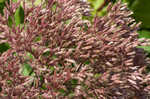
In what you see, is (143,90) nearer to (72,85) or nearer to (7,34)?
(72,85)

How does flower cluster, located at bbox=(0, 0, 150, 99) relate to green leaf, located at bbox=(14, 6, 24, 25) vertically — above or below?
below

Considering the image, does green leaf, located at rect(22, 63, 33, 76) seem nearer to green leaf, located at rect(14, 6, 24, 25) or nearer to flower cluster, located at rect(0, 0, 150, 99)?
flower cluster, located at rect(0, 0, 150, 99)

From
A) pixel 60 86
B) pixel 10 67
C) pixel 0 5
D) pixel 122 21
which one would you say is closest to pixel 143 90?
pixel 122 21

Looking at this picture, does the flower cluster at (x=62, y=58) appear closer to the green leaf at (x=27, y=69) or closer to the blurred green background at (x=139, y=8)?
the green leaf at (x=27, y=69)

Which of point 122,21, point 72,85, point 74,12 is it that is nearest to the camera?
point 72,85

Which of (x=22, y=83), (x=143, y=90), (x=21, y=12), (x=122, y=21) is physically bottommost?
(x=143, y=90)

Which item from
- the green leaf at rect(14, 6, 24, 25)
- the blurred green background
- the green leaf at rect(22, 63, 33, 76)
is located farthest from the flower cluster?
the blurred green background

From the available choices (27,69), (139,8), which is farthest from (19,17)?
(139,8)

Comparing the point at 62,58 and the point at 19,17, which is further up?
the point at 19,17

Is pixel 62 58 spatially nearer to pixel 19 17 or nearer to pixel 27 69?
pixel 27 69
